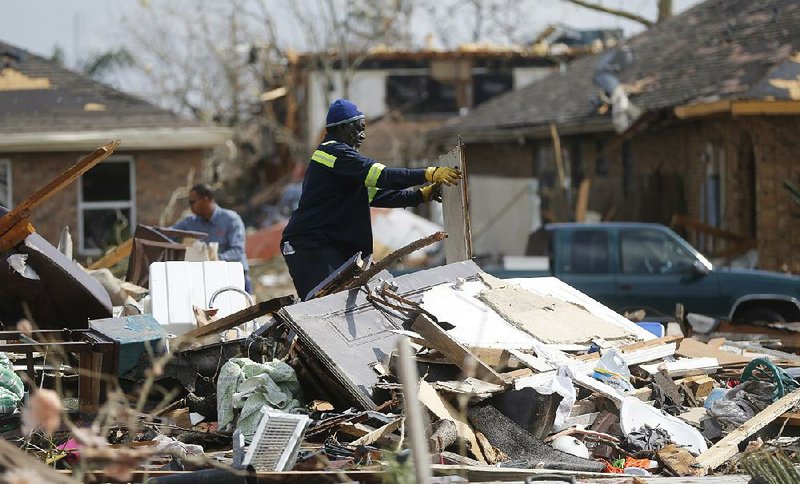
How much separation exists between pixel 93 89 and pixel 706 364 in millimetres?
16489

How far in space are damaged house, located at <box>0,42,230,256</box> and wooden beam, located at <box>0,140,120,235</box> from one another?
1257 cm

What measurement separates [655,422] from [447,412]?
1.34 meters

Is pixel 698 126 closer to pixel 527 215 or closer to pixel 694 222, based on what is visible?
pixel 694 222

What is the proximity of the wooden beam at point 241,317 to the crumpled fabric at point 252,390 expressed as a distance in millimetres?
786

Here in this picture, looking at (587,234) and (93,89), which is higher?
(93,89)

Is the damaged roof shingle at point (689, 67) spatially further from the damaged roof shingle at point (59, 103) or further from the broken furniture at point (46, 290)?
the broken furniture at point (46, 290)

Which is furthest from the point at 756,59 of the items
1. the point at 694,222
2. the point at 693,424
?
the point at 693,424

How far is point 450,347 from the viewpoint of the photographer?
738cm

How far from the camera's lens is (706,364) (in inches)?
340

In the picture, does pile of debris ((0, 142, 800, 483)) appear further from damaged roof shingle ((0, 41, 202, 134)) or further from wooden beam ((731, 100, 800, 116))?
damaged roof shingle ((0, 41, 202, 134))

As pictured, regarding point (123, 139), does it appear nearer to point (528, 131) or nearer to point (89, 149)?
point (89, 149)

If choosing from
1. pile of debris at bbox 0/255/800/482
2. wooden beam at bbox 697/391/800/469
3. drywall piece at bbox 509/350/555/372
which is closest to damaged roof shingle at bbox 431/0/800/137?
pile of debris at bbox 0/255/800/482

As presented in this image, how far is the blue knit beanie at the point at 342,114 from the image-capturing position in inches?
343

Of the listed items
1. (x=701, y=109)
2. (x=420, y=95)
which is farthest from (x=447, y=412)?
(x=420, y=95)
